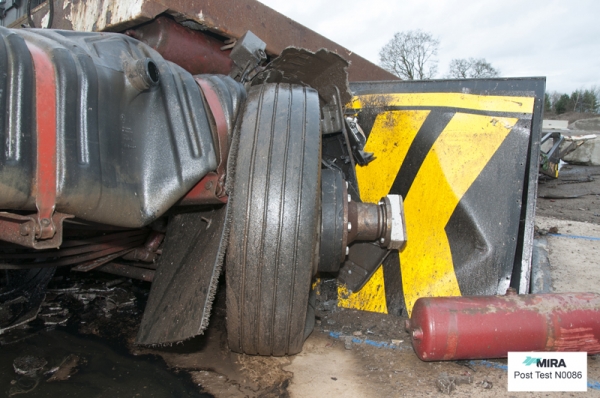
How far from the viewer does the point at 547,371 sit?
5.18 feet

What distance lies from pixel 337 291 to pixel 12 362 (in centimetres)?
149

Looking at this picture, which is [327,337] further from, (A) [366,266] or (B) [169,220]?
(B) [169,220]

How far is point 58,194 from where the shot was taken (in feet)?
3.75

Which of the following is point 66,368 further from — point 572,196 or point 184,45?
point 572,196

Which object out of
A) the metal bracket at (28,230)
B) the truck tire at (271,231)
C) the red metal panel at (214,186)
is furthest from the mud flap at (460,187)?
the metal bracket at (28,230)

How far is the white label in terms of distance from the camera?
1557 mm

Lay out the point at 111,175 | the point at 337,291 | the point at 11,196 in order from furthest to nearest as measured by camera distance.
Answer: the point at 337,291
the point at 111,175
the point at 11,196

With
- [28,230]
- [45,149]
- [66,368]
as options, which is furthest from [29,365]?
[45,149]

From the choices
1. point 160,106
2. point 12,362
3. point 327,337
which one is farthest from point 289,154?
point 12,362

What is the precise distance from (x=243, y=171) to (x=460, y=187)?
3.94 ft

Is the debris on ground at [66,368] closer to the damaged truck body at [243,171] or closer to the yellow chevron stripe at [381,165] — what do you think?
the damaged truck body at [243,171]

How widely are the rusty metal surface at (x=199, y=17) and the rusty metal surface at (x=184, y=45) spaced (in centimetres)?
7

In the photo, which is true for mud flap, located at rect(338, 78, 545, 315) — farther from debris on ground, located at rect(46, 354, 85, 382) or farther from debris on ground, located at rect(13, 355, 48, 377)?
debris on ground, located at rect(13, 355, 48, 377)

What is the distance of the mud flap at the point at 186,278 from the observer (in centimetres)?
141
